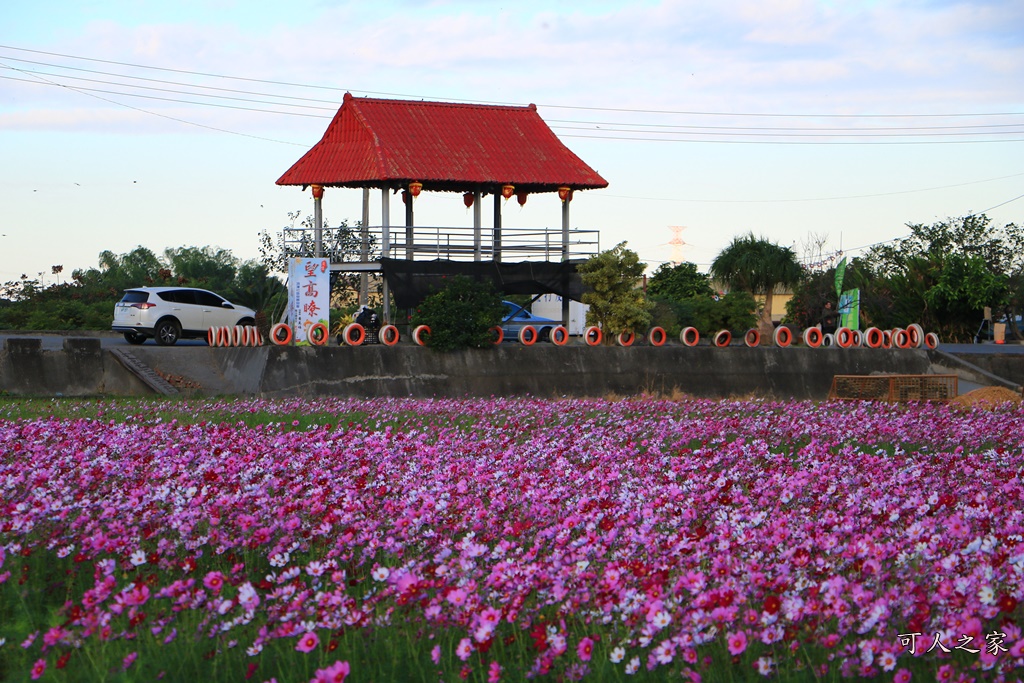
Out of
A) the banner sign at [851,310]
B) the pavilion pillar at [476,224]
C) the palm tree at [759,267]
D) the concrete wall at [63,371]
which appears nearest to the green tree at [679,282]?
the palm tree at [759,267]

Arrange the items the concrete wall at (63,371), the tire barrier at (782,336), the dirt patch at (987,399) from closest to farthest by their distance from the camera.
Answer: the dirt patch at (987,399) → the concrete wall at (63,371) → the tire barrier at (782,336)

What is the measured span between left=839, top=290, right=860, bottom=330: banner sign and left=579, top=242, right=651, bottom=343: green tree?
661 cm

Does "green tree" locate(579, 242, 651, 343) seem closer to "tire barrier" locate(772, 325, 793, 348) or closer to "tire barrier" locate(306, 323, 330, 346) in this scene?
"tire barrier" locate(772, 325, 793, 348)

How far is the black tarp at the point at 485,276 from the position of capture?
26.1 metres

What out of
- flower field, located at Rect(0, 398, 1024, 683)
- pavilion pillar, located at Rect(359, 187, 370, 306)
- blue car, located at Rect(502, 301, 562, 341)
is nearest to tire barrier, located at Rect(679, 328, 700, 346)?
blue car, located at Rect(502, 301, 562, 341)

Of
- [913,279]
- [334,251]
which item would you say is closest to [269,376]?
[334,251]

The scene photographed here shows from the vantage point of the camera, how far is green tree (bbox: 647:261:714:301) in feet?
201

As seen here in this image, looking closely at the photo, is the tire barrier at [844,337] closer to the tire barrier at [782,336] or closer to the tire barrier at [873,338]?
the tire barrier at [873,338]

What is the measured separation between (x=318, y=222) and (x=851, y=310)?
547 inches

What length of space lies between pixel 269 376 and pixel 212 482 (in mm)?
14878

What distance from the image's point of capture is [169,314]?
2777cm

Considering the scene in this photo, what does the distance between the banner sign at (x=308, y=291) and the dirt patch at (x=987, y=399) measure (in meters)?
11.9

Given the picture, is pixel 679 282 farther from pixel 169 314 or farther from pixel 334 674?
pixel 334 674

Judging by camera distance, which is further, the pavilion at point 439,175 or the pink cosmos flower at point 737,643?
the pavilion at point 439,175
